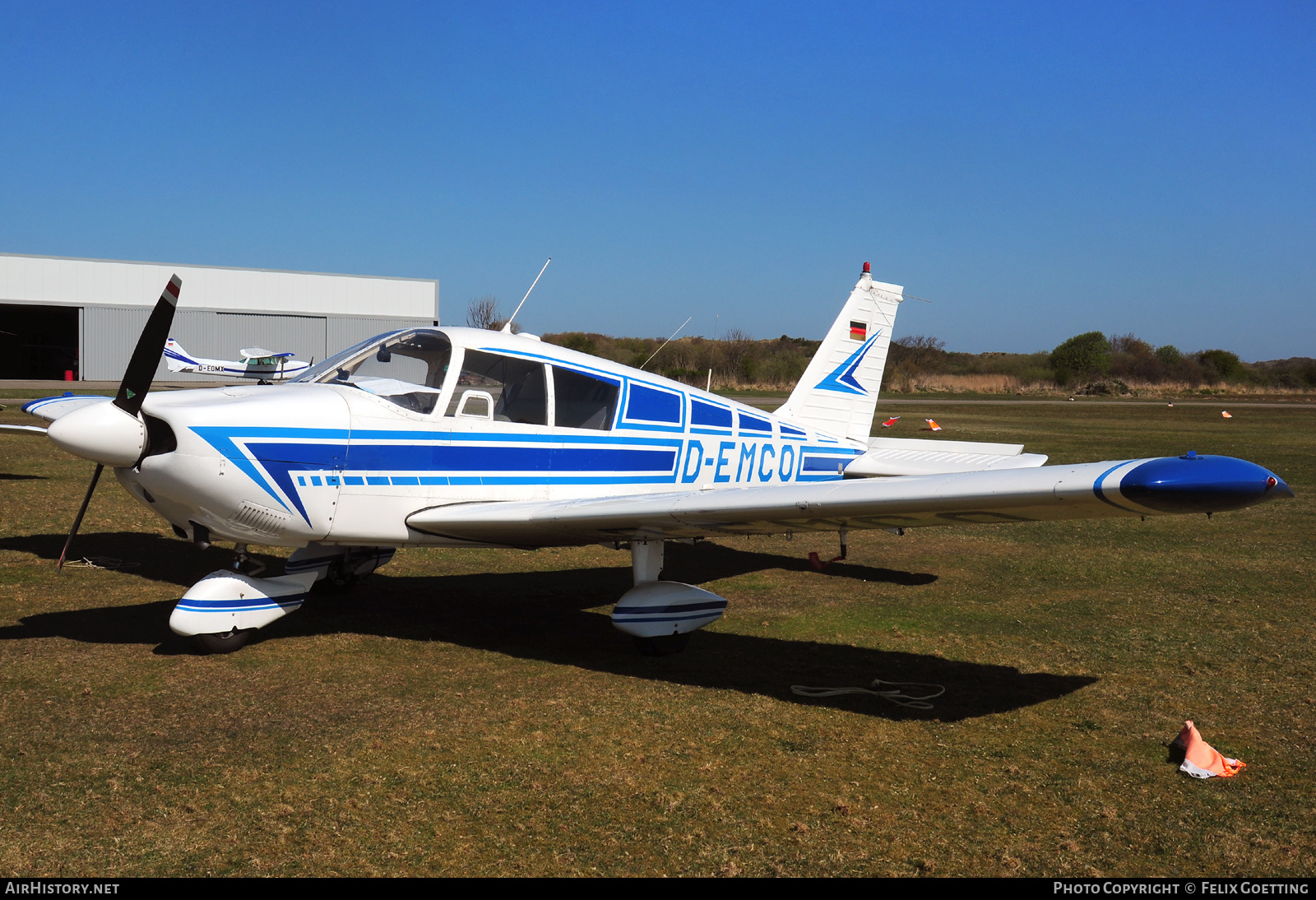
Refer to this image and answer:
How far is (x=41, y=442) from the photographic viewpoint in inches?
754

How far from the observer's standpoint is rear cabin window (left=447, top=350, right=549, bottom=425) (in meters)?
6.32

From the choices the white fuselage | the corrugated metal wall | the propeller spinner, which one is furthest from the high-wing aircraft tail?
the propeller spinner

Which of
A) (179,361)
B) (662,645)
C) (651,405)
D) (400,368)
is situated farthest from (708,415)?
(179,361)

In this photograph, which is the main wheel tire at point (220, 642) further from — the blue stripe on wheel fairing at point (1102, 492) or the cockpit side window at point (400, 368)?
the blue stripe on wheel fairing at point (1102, 492)

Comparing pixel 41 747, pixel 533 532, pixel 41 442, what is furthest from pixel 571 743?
pixel 41 442

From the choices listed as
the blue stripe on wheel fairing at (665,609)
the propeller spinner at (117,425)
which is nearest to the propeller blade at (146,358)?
the propeller spinner at (117,425)

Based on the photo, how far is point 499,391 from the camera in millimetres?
6484

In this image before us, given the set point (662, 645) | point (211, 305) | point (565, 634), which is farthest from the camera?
point (211, 305)

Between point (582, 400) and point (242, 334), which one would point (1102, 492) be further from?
point (242, 334)

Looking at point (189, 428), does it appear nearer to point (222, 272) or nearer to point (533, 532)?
point (533, 532)

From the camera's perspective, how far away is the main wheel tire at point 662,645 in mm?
6160

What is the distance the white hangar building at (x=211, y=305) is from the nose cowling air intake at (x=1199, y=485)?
46.2 m

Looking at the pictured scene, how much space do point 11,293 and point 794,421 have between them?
1969 inches

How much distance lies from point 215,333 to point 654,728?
163ft
